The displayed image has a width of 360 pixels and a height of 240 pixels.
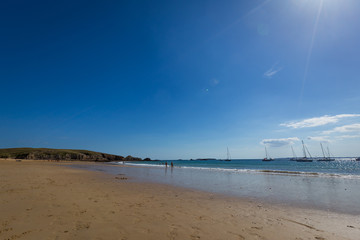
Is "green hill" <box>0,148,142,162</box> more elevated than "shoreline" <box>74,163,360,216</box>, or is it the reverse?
"green hill" <box>0,148,142,162</box>

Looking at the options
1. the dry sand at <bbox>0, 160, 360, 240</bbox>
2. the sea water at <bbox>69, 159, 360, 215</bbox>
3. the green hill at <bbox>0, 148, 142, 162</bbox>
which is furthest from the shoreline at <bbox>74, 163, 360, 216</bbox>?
the green hill at <bbox>0, 148, 142, 162</bbox>

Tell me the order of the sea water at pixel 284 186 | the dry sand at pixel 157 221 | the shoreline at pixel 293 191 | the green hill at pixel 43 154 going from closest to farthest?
the dry sand at pixel 157 221, the shoreline at pixel 293 191, the sea water at pixel 284 186, the green hill at pixel 43 154

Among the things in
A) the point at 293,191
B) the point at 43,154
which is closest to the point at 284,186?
the point at 293,191

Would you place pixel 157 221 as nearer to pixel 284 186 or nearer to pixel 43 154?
pixel 284 186

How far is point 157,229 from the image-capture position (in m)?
5.86

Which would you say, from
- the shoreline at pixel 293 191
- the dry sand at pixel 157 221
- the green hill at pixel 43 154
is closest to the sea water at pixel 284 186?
the shoreline at pixel 293 191

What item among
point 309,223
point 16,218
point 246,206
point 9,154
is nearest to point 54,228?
point 16,218

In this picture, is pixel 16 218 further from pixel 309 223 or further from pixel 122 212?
pixel 309 223

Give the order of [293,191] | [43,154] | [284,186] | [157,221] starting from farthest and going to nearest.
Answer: [43,154] → [284,186] → [293,191] → [157,221]

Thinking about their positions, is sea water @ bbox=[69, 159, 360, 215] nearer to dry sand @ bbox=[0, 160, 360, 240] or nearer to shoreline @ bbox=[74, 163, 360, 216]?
shoreline @ bbox=[74, 163, 360, 216]

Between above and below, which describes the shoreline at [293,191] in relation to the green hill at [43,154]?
below

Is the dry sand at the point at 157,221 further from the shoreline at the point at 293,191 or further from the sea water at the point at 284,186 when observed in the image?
the sea water at the point at 284,186

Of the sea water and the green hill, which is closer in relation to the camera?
the sea water

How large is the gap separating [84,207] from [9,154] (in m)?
129
